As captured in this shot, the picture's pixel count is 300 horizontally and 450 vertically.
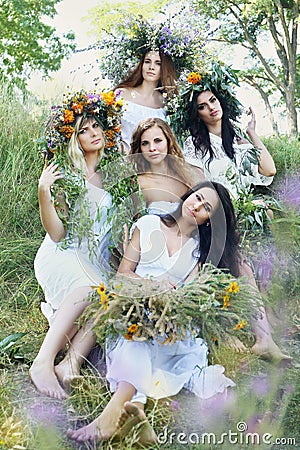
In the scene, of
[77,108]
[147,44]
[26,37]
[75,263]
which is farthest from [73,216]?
[26,37]

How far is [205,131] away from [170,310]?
1.79 metres

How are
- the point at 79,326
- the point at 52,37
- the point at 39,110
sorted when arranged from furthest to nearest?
the point at 52,37, the point at 39,110, the point at 79,326

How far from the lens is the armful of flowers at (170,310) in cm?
268

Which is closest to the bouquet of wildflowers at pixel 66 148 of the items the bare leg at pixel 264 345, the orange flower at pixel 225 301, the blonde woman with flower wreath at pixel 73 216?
the blonde woman with flower wreath at pixel 73 216

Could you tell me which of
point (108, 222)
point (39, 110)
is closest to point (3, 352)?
point (108, 222)

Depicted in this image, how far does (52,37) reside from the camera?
10.8 meters

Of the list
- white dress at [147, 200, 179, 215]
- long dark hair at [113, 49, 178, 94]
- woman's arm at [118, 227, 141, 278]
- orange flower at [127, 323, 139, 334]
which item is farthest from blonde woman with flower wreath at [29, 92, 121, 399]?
long dark hair at [113, 49, 178, 94]

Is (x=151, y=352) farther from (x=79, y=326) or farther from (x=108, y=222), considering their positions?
(x=108, y=222)

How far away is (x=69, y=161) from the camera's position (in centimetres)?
337

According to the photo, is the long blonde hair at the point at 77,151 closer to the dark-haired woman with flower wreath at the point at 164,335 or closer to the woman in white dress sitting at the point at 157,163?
the woman in white dress sitting at the point at 157,163

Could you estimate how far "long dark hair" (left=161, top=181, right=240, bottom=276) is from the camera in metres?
3.10

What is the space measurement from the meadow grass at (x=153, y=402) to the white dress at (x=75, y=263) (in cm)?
35

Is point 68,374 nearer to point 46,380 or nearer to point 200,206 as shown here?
point 46,380

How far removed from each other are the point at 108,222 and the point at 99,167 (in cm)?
34
